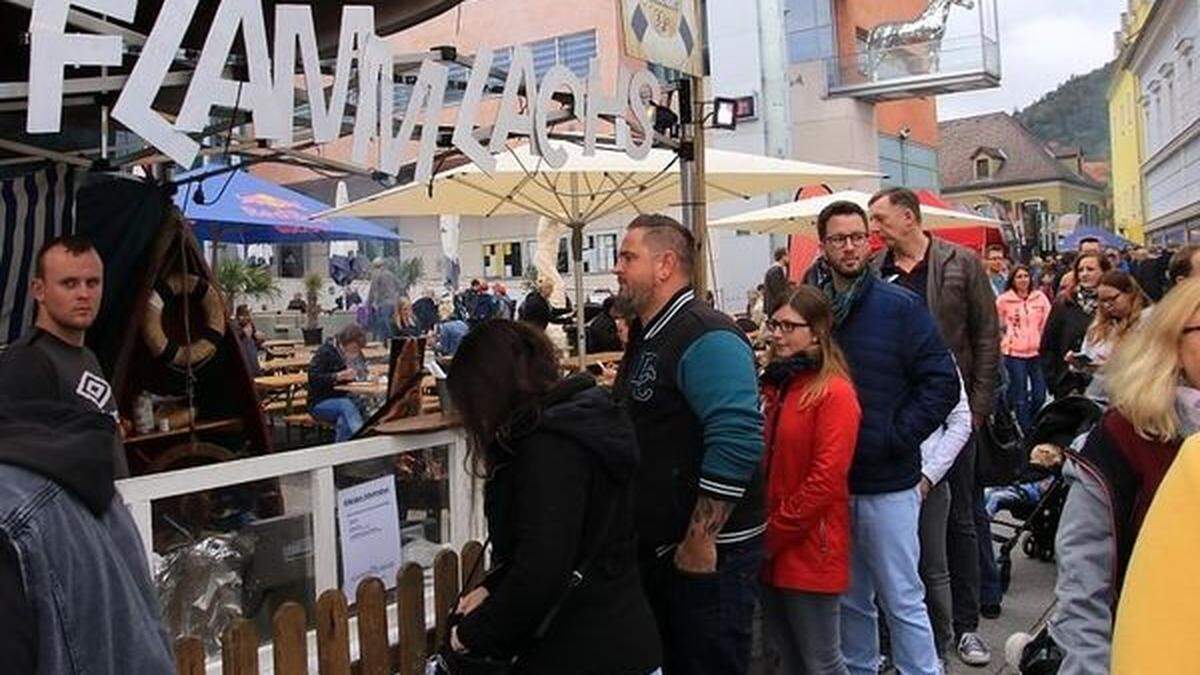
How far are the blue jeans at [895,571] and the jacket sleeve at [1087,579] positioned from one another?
1.68 metres

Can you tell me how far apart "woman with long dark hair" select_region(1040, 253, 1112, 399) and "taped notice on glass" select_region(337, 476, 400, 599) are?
206 inches

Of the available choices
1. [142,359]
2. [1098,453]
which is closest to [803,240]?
[142,359]

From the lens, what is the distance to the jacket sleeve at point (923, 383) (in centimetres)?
391

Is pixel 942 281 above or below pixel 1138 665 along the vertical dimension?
above

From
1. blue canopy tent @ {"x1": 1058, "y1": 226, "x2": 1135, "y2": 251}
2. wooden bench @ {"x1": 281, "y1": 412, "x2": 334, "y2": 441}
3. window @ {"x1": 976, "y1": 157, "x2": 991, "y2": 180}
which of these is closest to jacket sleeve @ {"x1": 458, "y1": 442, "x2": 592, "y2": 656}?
wooden bench @ {"x1": 281, "y1": 412, "x2": 334, "y2": 441}

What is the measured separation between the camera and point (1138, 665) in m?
1.32

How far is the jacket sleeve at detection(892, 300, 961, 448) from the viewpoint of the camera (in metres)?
3.91

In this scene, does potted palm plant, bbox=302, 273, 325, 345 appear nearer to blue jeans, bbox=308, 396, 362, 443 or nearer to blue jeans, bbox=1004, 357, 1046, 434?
blue jeans, bbox=308, 396, 362, 443

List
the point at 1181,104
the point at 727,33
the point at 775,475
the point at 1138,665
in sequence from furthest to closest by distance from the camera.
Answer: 1. the point at 1181,104
2. the point at 727,33
3. the point at 775,475
4. the point at 1138,665

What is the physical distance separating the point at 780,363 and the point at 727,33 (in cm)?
2196

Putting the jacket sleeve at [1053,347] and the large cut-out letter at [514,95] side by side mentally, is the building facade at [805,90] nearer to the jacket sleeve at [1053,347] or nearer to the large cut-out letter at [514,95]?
the jacket sleeve at [1053,347]

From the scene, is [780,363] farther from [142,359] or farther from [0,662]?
[142,359]

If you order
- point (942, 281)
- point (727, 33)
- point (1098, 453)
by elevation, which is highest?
point (727, 33)

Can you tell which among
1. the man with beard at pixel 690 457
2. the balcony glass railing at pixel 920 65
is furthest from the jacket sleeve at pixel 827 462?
the balcony glass railing at pixel 920 65
